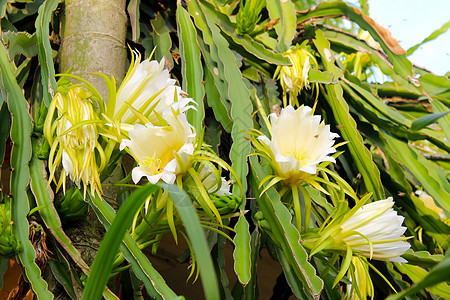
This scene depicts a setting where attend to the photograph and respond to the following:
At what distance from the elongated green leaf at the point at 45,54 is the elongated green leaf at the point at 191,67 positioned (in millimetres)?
193

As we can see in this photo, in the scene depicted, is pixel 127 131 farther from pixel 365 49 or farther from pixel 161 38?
pixel 365 49

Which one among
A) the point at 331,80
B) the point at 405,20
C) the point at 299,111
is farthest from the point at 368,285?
the point at 405,20

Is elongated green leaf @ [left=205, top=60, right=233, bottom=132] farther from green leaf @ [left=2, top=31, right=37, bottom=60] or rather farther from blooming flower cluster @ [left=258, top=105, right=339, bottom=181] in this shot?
green leaf @ [left=2, top=31, right=37, bottom=60]

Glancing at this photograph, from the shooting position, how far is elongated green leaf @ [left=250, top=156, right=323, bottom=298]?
485 mm

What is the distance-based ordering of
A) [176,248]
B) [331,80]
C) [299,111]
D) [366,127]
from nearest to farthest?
[299,111], [331,80], [366,127], [176,248]

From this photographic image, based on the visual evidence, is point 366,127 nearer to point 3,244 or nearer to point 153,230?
point 153,230

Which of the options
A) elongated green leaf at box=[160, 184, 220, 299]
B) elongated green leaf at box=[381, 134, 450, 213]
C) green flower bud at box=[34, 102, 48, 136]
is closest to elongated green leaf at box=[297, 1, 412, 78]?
elongated green leaf at box=[381, 134, 450, 213]

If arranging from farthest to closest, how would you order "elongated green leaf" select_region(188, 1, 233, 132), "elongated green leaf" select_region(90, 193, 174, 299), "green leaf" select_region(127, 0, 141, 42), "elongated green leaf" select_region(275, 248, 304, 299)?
"green leaf" select_region(127, 0, 141, 42) < "elongated green leaf" select_region(188, 1, 233, 132) < "elongated green leaf" select_region(275, 248, 304, 299) < "elongated green leaf" select_region(90, 193, 174, 299)

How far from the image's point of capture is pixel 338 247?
1.79 feet

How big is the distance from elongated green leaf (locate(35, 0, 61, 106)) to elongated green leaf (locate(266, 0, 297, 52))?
17.2 inches

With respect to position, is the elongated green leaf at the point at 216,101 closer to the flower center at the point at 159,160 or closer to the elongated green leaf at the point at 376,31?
the flower center at the point at 159,160

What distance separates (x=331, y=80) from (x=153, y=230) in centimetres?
43

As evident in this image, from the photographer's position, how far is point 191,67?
0.67 meters

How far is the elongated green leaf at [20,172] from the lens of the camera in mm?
479
